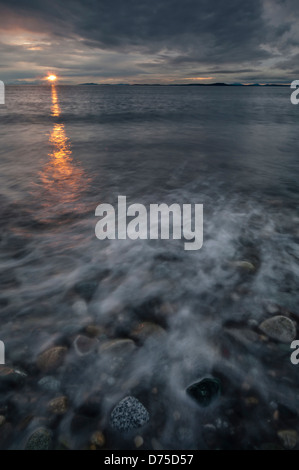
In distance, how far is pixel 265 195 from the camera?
6652 mm

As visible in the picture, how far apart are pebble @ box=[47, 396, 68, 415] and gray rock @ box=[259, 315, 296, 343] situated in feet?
6.84

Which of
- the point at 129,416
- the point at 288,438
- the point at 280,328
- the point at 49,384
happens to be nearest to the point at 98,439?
the point at 129,416

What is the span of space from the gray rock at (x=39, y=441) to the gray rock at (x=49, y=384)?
33 centimetres

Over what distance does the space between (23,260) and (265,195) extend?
5982 mm

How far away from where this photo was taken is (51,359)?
2.43m

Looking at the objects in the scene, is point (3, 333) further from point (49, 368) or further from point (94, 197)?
point (94, 197)

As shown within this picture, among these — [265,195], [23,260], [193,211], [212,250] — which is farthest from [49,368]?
[265,195]

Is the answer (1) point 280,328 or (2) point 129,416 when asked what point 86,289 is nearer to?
(2) point 129,416

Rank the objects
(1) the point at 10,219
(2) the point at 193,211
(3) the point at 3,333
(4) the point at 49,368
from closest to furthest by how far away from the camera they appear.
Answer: (4) the point at 49,368
(3) the point at 3,333
(1) the point at 10,219
(2) the point at 193,211

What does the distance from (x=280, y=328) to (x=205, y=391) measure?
3.72ft

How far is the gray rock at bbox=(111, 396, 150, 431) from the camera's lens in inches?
76.3

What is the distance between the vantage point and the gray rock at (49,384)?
219 cm

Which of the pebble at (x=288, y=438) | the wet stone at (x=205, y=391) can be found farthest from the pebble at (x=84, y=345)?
the pebble at (x=288, y=438)

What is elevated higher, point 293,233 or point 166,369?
point 293,233
